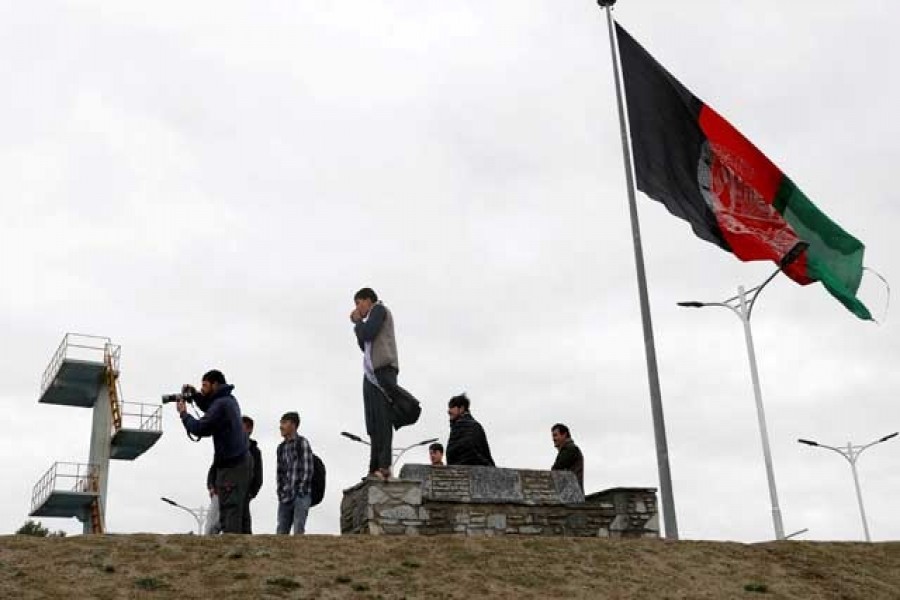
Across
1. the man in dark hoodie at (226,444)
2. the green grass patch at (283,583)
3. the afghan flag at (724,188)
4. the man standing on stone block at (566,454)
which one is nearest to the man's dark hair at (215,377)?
the man in dark hoodie at (226,444)

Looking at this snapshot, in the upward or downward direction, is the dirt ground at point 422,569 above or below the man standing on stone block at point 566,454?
below

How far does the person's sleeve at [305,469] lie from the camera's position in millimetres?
10586

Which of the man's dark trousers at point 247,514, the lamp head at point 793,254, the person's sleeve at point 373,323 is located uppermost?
the lamp head at point 793,254

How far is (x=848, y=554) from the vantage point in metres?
11.0

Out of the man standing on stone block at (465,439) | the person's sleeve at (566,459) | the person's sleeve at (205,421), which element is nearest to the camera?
the person's sleeve at (205,421)

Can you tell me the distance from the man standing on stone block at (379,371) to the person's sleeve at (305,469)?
2.16ft

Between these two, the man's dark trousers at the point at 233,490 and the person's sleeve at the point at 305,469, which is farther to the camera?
the person's sleeve at the point at 305,469

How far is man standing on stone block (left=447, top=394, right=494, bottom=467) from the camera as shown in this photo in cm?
1189

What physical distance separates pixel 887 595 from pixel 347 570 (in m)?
4.97

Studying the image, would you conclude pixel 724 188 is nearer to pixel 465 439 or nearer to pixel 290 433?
Result: pixel 465 439

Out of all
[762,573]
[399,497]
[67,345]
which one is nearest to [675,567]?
[762,573]

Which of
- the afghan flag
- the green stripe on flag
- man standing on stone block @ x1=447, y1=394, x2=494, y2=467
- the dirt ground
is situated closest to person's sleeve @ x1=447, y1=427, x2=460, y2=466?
man standing on stone block @ x1=447, y1=394, x2=494, y2=467

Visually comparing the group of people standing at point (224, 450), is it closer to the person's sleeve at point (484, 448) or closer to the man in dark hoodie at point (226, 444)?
the man in dark hoodie at point (226, 444)

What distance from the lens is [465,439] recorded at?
39.2 feet
